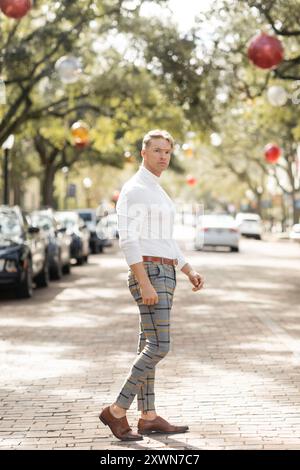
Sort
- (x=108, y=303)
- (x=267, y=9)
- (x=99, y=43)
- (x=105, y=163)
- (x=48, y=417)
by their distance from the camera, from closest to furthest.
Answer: (x=48, y=417), (x=108, y=303), (x=267, y=9), (x=99, y=43), (x=105, y=163)

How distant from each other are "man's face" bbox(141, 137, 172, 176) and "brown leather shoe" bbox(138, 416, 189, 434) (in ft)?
5.20

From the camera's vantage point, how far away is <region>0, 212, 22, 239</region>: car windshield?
1722cm

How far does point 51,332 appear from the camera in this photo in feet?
39.6

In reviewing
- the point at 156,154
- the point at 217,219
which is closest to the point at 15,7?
the point at 156,154

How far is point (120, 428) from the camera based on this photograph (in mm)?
6172

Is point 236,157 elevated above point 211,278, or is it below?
above

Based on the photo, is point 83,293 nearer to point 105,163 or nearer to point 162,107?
point 162,107

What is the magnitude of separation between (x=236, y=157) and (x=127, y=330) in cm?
6420

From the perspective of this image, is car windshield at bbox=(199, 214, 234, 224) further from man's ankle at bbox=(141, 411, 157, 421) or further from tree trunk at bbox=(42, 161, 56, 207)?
man's ankle at bbox=(141, 411, 157, 421)

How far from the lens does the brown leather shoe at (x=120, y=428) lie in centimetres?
614

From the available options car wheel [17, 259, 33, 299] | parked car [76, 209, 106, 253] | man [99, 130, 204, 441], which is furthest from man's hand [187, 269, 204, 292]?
parked car [76, 209, 106, 253]

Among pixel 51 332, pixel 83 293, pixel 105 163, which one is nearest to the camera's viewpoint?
pixel 51 332

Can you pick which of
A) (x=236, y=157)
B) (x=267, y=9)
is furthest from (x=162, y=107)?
(x=236, y=157)

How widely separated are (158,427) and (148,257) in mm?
1121
